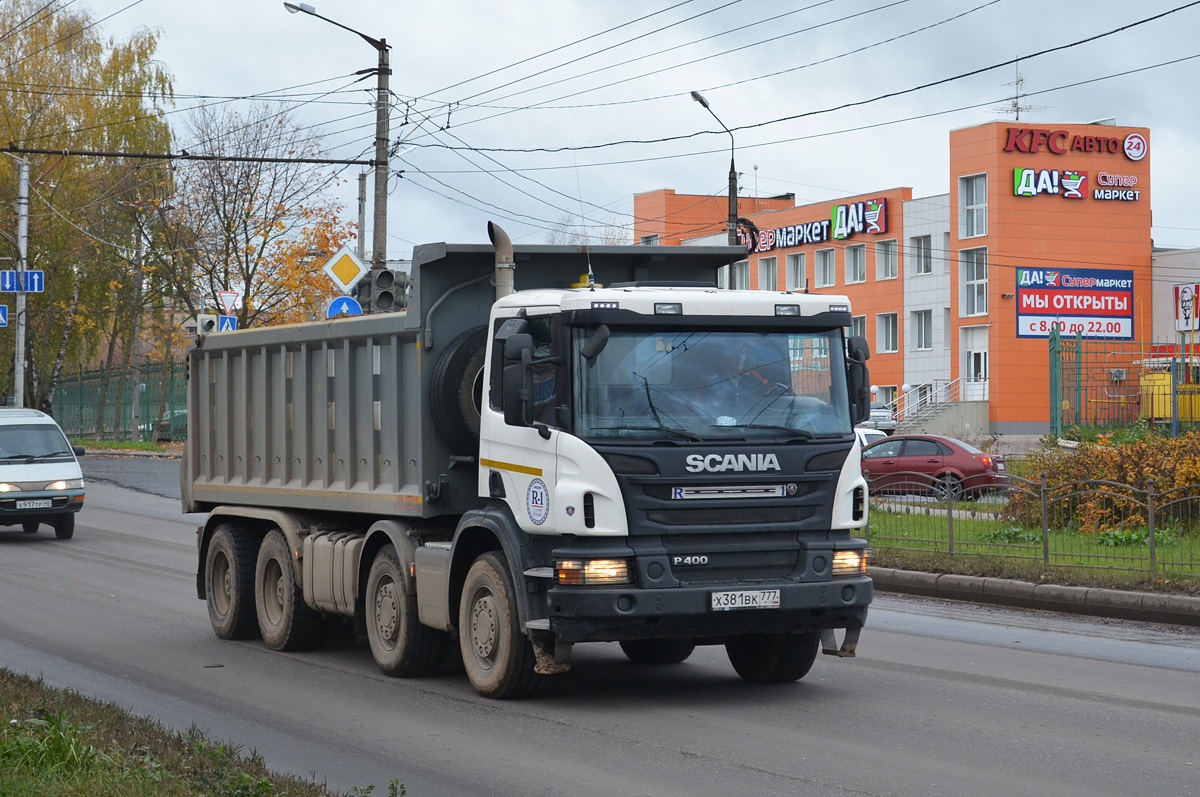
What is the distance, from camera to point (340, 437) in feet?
35.9

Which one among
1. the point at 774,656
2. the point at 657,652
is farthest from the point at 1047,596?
the point at 774,656

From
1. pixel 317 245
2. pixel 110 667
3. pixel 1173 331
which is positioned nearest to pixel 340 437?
pixel 110 667

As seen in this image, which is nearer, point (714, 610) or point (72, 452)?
point (714, 610)

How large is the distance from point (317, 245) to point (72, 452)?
1869cm

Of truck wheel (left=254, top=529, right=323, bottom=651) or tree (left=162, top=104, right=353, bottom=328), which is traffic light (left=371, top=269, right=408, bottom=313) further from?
tree (left=162, top=104, right=353, bottom=328)

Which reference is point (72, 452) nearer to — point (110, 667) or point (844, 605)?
point (110, 667)

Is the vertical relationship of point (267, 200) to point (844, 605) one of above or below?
above

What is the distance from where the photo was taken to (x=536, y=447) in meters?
8.61

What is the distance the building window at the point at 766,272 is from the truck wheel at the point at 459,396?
5997 centimetres

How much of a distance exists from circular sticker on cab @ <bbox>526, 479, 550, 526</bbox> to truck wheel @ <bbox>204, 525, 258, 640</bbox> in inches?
176

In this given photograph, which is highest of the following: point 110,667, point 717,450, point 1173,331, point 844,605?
point 1173,331

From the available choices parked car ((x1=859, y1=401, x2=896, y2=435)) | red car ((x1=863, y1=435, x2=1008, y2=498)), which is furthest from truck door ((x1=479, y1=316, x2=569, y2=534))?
parked car ((x1=859, y1=401, x2=896, y2=435))

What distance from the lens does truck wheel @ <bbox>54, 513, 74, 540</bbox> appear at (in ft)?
72.6

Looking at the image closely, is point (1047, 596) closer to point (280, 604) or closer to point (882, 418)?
point (280, 604)
